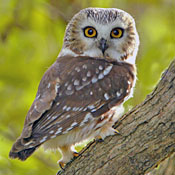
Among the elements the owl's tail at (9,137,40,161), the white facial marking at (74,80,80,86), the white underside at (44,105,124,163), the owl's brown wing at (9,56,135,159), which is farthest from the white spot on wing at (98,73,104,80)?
the owl's tail at (9,137,40,161)

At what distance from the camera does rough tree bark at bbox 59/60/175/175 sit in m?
3.81

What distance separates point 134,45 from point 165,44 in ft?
3.30

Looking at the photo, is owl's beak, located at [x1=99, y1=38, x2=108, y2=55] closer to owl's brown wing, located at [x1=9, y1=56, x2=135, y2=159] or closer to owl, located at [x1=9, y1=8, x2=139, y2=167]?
owl, located at [x1=9, y1=8, x2=139, y2=167]

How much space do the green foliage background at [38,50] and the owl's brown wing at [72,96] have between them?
0.74 m

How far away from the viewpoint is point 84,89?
14.6 ft

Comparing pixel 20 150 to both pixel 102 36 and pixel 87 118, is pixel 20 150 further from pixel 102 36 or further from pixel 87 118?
pixel 102 36

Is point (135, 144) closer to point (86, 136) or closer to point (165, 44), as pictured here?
point (86, 136)

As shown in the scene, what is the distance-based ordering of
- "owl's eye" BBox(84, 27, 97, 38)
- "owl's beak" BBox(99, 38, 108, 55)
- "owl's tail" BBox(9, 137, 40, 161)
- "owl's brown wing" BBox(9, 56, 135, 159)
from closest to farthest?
1. "owl's tail" BBox(9, 137, 40, 161)
2. "owl's brown wing" BBox(9, 56, 135, 159)
3. "owl's beak" BBox(99, 38, 108, 55)
4. "owl's eye" BBox(84, 27, 97, 38)

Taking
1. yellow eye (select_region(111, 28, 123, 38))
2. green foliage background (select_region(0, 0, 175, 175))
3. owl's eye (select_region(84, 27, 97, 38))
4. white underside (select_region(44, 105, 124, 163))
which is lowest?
white underside (select_region(44, 105, 124, 163))

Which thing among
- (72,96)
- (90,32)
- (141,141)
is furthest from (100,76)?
(141,141)

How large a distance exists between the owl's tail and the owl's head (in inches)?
57.6

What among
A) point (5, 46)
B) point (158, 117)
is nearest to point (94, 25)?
point (158, 117)

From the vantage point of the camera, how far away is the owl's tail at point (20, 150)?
4.02m

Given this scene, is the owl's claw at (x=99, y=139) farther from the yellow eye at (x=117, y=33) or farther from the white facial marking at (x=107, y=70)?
the yellow eye at (x=117, y=33)
